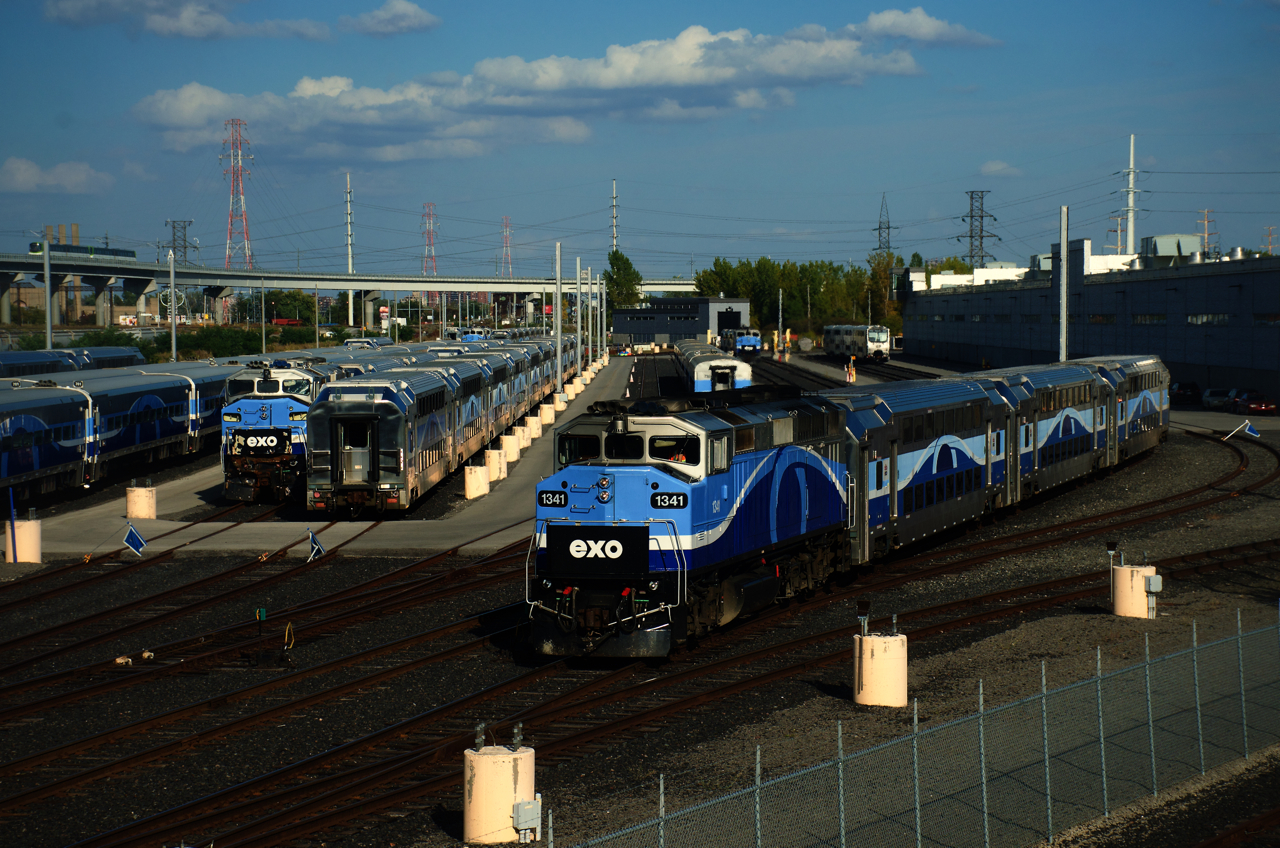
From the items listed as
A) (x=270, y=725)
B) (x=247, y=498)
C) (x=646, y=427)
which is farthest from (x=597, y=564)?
(x=247, y=498)

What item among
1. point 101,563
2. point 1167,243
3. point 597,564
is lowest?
point 101,563

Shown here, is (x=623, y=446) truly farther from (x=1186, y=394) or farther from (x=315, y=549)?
(x=1186, y=394)

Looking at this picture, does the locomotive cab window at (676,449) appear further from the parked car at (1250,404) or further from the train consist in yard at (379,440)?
the parked car at (1250,404)

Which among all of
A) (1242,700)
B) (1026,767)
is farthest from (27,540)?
(1242,700)

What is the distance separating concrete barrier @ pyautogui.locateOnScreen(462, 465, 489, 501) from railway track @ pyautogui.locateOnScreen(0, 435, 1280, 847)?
16130mm

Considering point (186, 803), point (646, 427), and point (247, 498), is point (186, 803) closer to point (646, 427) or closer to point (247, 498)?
point (646, 427)

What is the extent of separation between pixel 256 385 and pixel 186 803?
26.8 m

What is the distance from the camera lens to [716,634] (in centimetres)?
2134

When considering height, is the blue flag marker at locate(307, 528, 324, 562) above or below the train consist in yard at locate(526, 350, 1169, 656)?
below

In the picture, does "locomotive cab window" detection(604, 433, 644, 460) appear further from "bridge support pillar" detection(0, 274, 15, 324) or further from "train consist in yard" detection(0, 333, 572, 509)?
"bridge support pillar" detection(0, 274, 15, 324)

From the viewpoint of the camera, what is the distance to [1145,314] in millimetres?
77625

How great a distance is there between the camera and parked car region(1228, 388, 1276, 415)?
2464 inches

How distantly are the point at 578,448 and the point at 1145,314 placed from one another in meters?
68.3

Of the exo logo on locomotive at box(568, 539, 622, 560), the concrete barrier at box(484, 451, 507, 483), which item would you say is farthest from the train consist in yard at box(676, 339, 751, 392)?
the exo logo on locomotive at box(568, 539, 622, 560)
